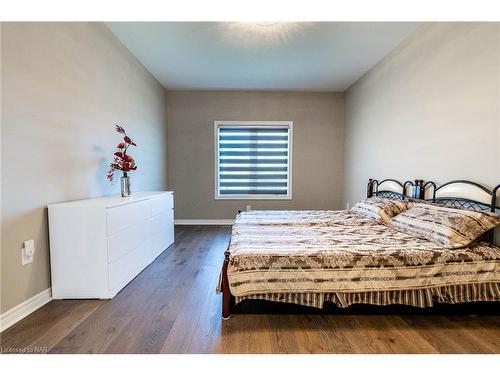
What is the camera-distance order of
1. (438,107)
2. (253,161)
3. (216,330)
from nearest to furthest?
(216,330)
(438,107)
(253,161)

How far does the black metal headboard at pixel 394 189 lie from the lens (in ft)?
9.37

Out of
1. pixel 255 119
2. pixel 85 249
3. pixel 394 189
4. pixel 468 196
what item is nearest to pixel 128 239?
pixel 85 249

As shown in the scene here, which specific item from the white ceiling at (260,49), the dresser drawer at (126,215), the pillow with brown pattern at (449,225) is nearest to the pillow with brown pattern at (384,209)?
the pillow with brown pattern at (449,225)

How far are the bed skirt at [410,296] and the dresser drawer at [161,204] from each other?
1.81 metres

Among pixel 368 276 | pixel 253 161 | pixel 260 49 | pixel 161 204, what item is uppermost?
pixel 260 49

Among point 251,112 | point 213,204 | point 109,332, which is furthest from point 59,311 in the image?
point 251,112

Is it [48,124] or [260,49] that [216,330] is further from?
[260,49]

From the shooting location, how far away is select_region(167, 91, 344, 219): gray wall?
201 inches

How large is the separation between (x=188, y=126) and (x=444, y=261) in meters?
4.65

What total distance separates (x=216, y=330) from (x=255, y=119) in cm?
418

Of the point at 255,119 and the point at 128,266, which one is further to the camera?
the point at 255,119

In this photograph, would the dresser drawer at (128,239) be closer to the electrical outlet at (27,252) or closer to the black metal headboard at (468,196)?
the electrical outlet at (27,252)

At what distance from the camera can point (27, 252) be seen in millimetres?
1859

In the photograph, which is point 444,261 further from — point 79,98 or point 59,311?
point 79,98
